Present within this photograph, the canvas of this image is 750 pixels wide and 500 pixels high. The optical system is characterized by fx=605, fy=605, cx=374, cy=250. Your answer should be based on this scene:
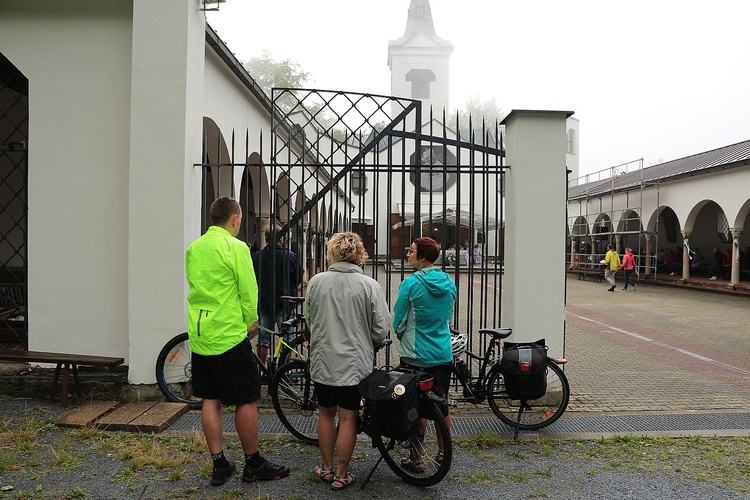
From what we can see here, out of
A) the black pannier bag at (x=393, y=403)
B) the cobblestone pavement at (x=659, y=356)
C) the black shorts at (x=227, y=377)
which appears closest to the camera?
the black pannier bag at (x=393, y=403)

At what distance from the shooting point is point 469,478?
424 cm

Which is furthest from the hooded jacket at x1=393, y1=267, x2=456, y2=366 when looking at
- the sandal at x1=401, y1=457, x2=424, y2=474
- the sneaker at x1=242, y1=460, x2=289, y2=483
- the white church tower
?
the white church tower

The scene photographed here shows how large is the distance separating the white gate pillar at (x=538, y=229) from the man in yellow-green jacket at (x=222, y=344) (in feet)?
9.76

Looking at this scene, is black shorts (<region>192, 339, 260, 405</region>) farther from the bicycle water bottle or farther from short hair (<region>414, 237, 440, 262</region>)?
the bicycle water bottle

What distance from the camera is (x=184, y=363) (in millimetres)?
6012

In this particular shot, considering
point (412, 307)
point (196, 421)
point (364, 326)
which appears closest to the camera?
point (364, 326)

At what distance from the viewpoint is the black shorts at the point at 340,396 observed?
4.01m

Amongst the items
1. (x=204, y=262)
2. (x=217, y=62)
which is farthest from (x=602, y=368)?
(x=217, y=62)

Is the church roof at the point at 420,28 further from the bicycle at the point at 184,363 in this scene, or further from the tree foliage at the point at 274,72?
the bicycle at the point at 184,363

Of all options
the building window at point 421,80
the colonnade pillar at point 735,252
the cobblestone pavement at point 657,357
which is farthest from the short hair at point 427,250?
the building window at point 421,80

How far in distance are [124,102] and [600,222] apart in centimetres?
2835

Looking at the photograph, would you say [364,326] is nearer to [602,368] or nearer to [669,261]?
[602,368]

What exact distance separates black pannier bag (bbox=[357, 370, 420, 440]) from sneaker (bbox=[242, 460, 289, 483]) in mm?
830

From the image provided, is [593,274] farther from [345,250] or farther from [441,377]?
[345,250]
